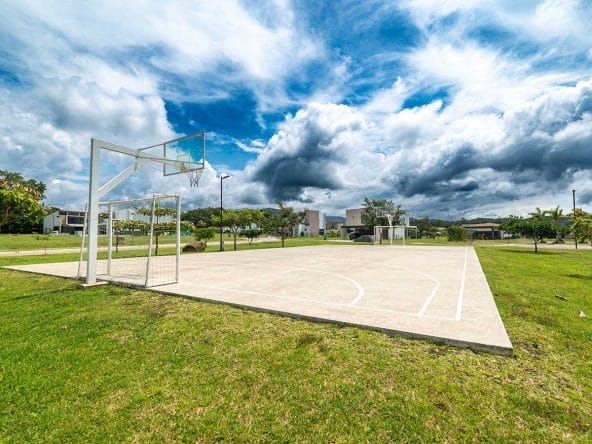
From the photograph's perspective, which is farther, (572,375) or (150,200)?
(150,200)

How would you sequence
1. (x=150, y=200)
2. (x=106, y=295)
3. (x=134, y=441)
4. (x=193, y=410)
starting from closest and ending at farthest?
(x=134, y=441) < (x=193, y=410) < (x=106, y=295) < (x=150, y=200)

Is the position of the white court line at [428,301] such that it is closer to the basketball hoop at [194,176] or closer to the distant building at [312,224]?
the basketball hoop at [194,176]

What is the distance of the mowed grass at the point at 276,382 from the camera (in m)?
2.61

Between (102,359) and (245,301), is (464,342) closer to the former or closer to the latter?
(245,301)

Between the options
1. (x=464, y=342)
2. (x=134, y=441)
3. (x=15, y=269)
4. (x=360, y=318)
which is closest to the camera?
(x=134, y=441)

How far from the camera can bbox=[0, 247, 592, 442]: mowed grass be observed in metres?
2.61

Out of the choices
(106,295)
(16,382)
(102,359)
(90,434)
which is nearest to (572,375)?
(90,434)

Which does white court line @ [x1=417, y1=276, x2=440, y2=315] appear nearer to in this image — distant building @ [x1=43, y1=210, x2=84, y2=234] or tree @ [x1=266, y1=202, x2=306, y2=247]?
tree @ [x1=266, y1=202, x2=306, y2=247]

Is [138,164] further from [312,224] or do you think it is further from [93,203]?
[312,224]

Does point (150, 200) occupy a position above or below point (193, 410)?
above

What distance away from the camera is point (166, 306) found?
630 centimetres

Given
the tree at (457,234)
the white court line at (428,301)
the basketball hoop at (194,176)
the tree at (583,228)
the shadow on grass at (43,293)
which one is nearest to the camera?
the white court line at (428,301)

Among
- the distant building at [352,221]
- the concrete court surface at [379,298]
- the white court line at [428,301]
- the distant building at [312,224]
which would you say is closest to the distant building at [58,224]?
the distant building at [312,224]

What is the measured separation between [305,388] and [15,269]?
14.2 metres
